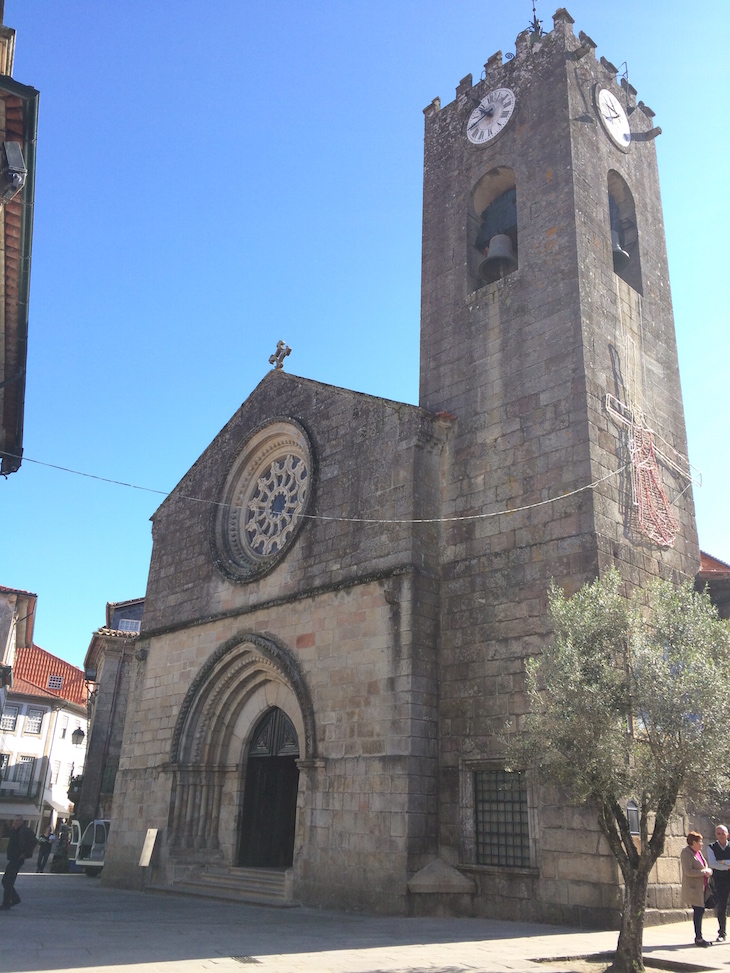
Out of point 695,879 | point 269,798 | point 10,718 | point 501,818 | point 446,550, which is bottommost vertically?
point 695,879

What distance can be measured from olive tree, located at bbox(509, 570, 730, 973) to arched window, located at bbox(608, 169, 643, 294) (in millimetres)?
8518

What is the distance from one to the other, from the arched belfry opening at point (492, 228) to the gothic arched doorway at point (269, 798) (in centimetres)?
881

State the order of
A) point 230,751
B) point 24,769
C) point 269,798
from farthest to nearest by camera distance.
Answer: point 24,769 < point 230,751 < point 269,798

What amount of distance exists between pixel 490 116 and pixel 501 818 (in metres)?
12.7

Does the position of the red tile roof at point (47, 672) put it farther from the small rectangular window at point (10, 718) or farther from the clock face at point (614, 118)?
the clock face at point (614, 118)

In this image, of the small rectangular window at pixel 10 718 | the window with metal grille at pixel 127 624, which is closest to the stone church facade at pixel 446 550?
the window with metal grille at pixel 127 624

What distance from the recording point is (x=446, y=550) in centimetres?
1254

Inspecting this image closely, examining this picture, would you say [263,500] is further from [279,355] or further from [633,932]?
[633,932]

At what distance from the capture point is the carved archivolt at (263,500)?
15.3 metres

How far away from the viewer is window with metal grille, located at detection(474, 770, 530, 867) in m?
10.5

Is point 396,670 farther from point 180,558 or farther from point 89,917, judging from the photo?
point 180,558

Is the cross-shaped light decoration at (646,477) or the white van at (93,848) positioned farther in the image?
the white van at (93,848)

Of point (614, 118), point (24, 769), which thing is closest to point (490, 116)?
point (614, 118)

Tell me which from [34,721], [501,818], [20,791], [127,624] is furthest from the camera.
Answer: [34,721]
